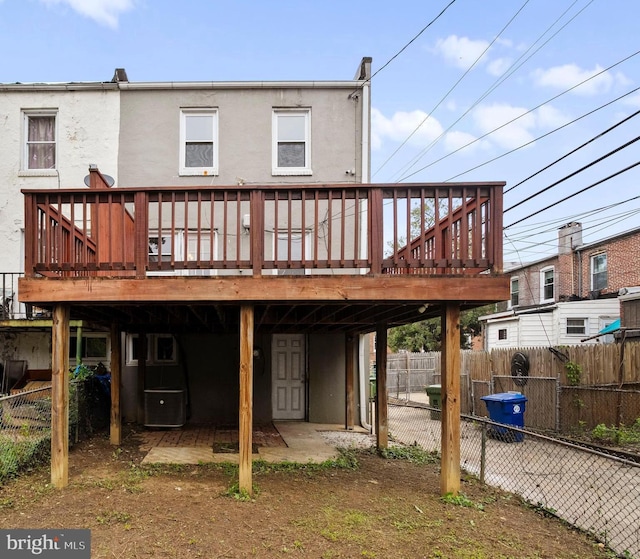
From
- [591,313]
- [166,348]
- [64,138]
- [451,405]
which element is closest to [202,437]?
[166,348]

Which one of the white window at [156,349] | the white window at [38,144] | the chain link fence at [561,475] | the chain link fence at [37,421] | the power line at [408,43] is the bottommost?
the chain link fence at [561,475]

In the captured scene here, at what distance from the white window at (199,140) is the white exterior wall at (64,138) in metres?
1.40

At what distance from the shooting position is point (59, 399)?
17.0ft

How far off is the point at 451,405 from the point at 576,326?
12.9m

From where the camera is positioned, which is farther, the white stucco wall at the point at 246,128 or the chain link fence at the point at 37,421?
the white stucco wall at the point at 246,128

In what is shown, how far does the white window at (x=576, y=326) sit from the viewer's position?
15.8 m

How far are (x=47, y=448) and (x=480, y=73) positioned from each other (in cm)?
1084

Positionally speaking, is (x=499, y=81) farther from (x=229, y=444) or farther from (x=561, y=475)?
(x=229, y=444)

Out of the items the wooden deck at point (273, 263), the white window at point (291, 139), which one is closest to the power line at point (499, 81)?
the white window at point (291, 139)

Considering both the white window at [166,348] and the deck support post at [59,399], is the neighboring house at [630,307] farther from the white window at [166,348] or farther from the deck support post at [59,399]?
the deck support post at [59,399]

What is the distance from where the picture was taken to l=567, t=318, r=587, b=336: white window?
15.8m

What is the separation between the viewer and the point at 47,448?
20.8 feet

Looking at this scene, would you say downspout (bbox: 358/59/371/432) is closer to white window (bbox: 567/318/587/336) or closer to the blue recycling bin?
the blue recycling bin

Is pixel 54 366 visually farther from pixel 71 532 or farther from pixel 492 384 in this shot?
pixel 492 384
